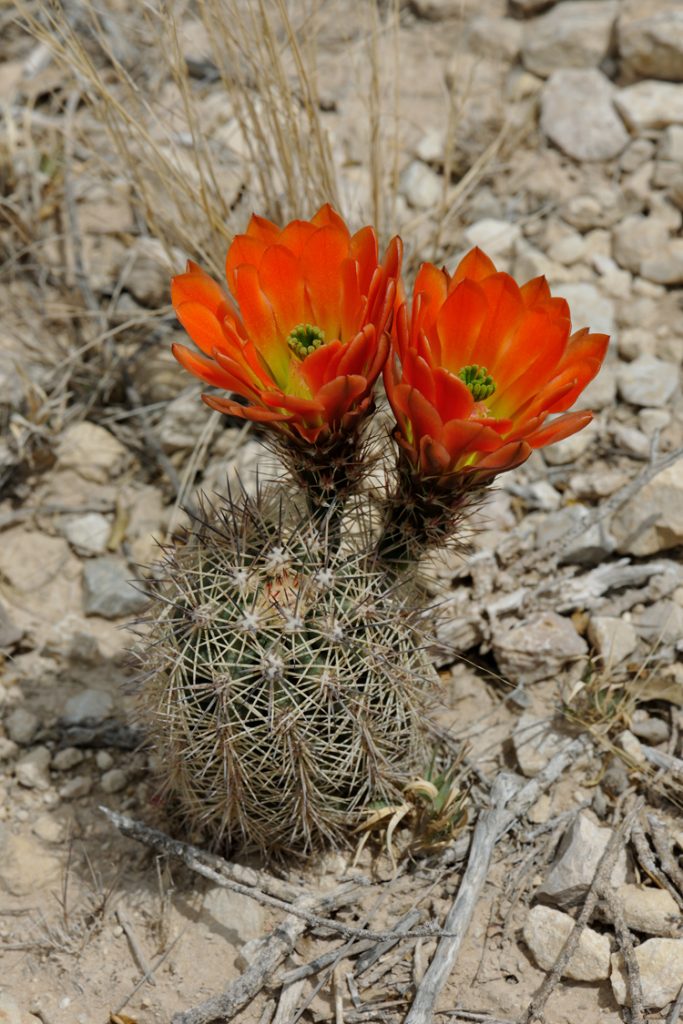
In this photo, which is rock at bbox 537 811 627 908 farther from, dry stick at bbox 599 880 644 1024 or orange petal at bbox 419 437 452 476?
orange petal at bbox 419 437 452 476

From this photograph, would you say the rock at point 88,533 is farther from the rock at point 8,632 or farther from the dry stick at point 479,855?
the dry stick at point 479,855

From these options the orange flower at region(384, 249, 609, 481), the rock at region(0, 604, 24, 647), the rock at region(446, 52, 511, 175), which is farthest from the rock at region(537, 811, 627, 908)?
the rock at region(446, 52, 511, 175)

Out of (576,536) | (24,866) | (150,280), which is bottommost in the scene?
(24,866)

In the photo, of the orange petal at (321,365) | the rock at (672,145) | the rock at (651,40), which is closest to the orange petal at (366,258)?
the orange petal at (321,365)

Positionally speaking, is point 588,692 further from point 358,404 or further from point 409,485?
point 358,404

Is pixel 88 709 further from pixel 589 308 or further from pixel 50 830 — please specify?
pixel 589 308

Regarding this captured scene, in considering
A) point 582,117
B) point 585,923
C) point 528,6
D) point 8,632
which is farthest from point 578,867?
point 528,6
